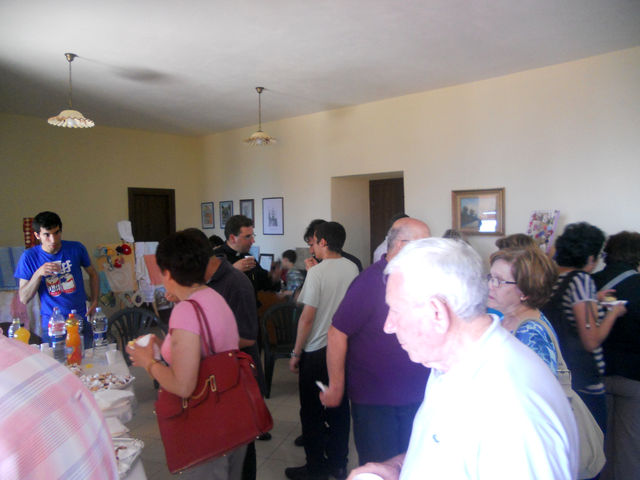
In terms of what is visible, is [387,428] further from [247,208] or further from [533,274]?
[247,208]

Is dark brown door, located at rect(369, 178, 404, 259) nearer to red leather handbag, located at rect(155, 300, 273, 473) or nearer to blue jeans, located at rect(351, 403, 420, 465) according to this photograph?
blue jeans, located at rect(351, 403, 420, 465)

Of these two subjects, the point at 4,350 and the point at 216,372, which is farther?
the point at 216,372

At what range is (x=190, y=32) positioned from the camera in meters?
3.52

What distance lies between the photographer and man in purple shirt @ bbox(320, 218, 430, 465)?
1.71 m

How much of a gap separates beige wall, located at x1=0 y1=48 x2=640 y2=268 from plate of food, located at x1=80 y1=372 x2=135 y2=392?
13.6ft

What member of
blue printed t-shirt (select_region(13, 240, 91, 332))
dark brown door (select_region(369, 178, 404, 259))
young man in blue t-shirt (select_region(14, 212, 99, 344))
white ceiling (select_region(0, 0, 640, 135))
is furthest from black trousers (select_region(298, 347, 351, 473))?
dark brown door (select_region(369, 178, 404, 259))

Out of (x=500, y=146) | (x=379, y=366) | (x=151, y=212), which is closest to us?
(x=379, y=366)

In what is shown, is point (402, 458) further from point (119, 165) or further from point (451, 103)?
point (119, 165)

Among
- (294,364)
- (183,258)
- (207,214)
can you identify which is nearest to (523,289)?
(183,258)

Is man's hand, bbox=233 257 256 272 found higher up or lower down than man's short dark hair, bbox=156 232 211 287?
lower down

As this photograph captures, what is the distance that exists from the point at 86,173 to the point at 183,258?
6.23 meters

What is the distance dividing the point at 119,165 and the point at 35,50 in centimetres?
341

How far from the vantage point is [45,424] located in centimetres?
44

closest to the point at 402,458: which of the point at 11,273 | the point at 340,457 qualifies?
the point at 340,457
